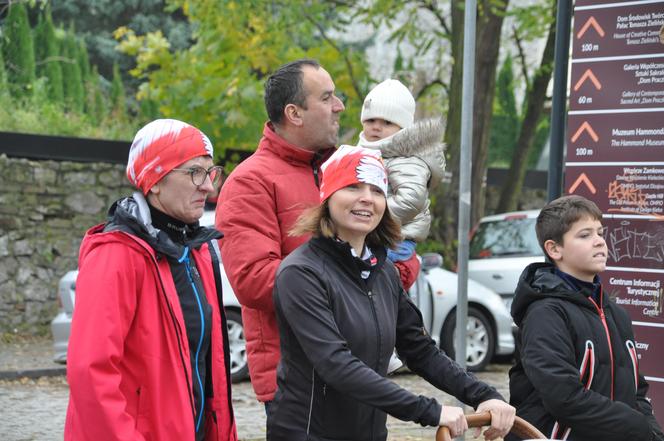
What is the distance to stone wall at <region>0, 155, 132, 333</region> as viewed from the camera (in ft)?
47.9

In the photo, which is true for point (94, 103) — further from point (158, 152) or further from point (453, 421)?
point (453, 421)

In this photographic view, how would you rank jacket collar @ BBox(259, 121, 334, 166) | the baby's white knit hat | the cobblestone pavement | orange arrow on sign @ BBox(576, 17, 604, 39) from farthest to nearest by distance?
1. the cobblestone pavement
2. orange arrow on sign @ BBox(576, 17, 604, 39)
3. the baby's white knit hat
4. jacket collar @ BBox(259, 121, 334, 166)

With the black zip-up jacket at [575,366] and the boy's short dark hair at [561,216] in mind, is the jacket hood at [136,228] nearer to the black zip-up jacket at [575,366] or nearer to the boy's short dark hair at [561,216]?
the black zip-up jacket at [575,366]

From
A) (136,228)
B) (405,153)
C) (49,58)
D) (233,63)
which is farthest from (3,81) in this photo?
(136,228)

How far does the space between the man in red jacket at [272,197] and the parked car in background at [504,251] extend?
8880 mm

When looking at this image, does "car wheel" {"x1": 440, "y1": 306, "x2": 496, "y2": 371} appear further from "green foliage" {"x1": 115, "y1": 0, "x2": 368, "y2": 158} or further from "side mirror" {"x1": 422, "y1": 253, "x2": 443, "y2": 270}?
"green foliage" {"x1": 115, "y1": 0, "x2": 368, "y2": 158}

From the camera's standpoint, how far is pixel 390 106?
15.4ft

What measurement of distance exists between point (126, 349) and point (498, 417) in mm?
1158

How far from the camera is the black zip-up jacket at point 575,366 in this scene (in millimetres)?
3789

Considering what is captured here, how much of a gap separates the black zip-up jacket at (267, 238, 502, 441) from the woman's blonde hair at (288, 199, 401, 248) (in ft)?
0.15

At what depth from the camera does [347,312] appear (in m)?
3.38

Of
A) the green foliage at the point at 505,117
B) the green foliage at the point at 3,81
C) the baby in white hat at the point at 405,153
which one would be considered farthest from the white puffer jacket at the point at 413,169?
the green foliage at the point at 505,117

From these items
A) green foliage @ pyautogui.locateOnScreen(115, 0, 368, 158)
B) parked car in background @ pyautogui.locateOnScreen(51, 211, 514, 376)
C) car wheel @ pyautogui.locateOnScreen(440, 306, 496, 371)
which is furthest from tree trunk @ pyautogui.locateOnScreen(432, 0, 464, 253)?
car wheel @ pyautogui.locateOnScreen(440, 306, 496, 371)

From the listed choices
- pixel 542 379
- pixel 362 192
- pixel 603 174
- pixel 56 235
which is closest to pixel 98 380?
pixel 362 192
